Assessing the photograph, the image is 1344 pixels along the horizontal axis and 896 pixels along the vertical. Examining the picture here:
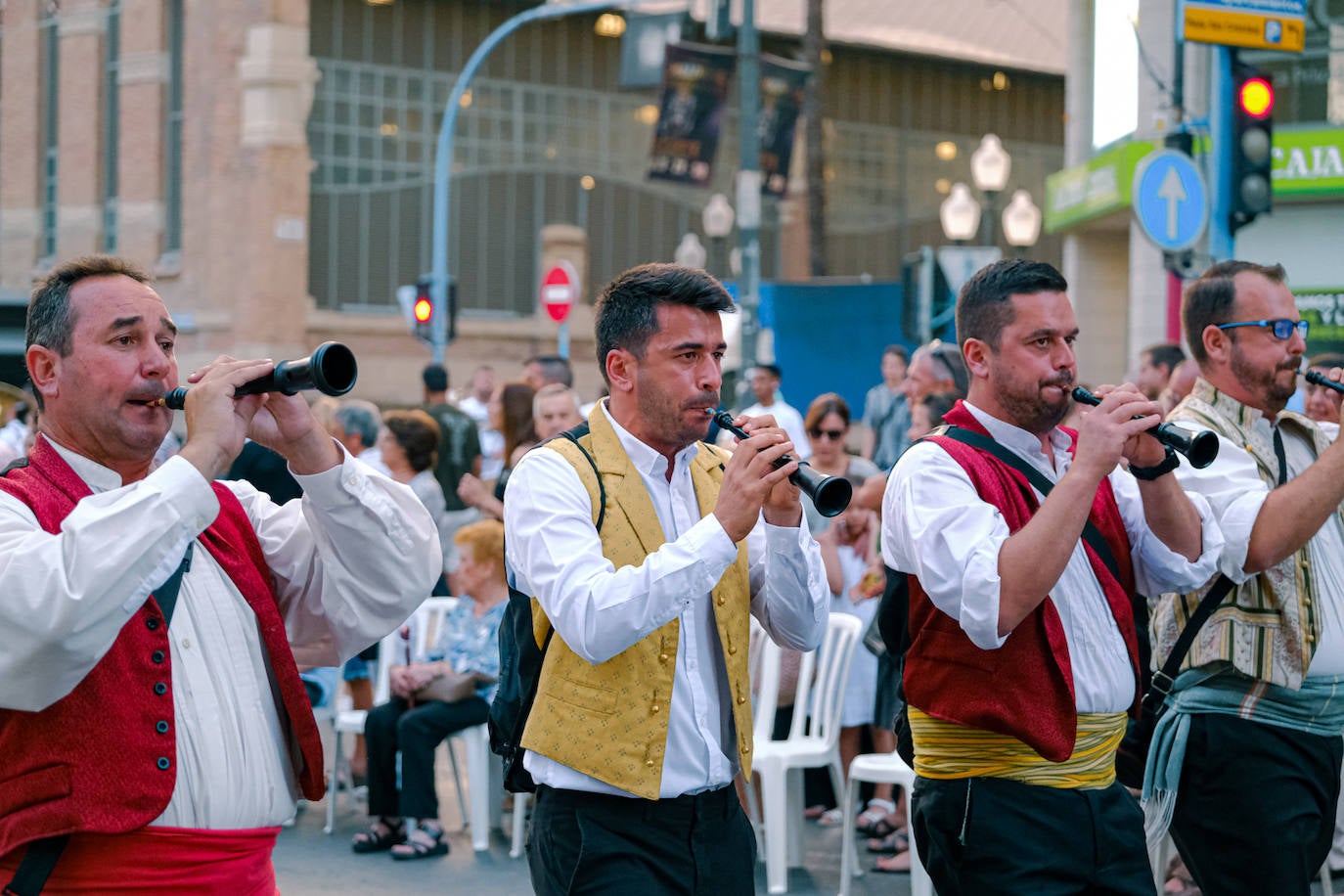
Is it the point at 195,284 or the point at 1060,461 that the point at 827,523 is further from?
the point at 195,284

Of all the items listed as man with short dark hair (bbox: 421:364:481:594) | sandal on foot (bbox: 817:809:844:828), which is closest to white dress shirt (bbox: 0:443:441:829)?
sandal on foot (bbox: 817:809:844:828)

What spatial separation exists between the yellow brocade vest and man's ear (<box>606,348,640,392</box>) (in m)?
0.14

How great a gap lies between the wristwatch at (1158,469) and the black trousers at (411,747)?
4332 millimetres

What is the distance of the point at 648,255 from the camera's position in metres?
32.3

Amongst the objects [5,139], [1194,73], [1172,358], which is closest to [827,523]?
[1172,358]

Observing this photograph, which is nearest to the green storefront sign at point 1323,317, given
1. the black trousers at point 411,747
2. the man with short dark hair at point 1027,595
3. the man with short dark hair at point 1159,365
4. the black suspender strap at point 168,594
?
the man with short dark hair at point 1159,365

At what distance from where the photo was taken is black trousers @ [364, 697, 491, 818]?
Result: 7.26 m

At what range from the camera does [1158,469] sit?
11.7 feet

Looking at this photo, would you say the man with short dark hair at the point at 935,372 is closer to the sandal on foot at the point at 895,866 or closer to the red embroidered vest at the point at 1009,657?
the sandal on foot at the point at 895,866

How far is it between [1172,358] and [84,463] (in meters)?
8.07

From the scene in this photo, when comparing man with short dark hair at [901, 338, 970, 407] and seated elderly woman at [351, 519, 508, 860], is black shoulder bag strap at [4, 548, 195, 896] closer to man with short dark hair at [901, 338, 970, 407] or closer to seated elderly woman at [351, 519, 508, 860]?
seated elderly woman at [351, 519, 508, 860]

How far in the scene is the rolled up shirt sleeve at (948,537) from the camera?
10.8ft

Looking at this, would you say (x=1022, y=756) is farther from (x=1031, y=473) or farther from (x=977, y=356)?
(x=977, y=356)

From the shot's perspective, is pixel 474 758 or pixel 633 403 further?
pixel 474 758
